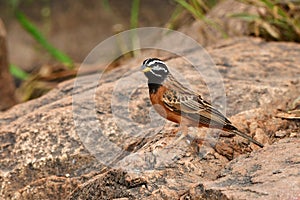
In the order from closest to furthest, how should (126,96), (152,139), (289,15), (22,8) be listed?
(152,139) < (126,96) < (289,15) < (22,8)

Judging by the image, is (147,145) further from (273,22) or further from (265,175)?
(273,22)

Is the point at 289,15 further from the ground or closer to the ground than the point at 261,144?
further from the ground

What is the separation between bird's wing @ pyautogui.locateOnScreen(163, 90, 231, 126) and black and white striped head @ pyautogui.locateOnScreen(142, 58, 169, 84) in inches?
5.1

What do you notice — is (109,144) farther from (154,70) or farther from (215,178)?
(215,178)

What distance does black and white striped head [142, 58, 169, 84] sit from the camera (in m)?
5.70

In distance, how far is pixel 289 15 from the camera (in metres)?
8.61

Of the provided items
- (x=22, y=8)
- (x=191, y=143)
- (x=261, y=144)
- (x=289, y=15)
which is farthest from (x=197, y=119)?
(x=22, y=8)

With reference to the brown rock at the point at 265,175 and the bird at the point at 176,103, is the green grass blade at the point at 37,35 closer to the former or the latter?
the bird at the point at 176,103

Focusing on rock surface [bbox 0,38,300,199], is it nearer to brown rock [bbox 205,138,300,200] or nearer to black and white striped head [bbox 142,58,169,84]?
brown rock [bbox 205,138,300,200]

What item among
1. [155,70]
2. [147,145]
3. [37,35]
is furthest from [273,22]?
[37,35]

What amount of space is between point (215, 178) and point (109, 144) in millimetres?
1268

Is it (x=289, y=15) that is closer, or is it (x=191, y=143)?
(x=191, y=143)

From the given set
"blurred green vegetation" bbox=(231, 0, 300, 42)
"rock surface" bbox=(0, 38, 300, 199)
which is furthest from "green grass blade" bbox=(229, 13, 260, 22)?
"rock surface" bbox=(0, 38, 300, 199)

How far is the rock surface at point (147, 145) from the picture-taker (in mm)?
4797
